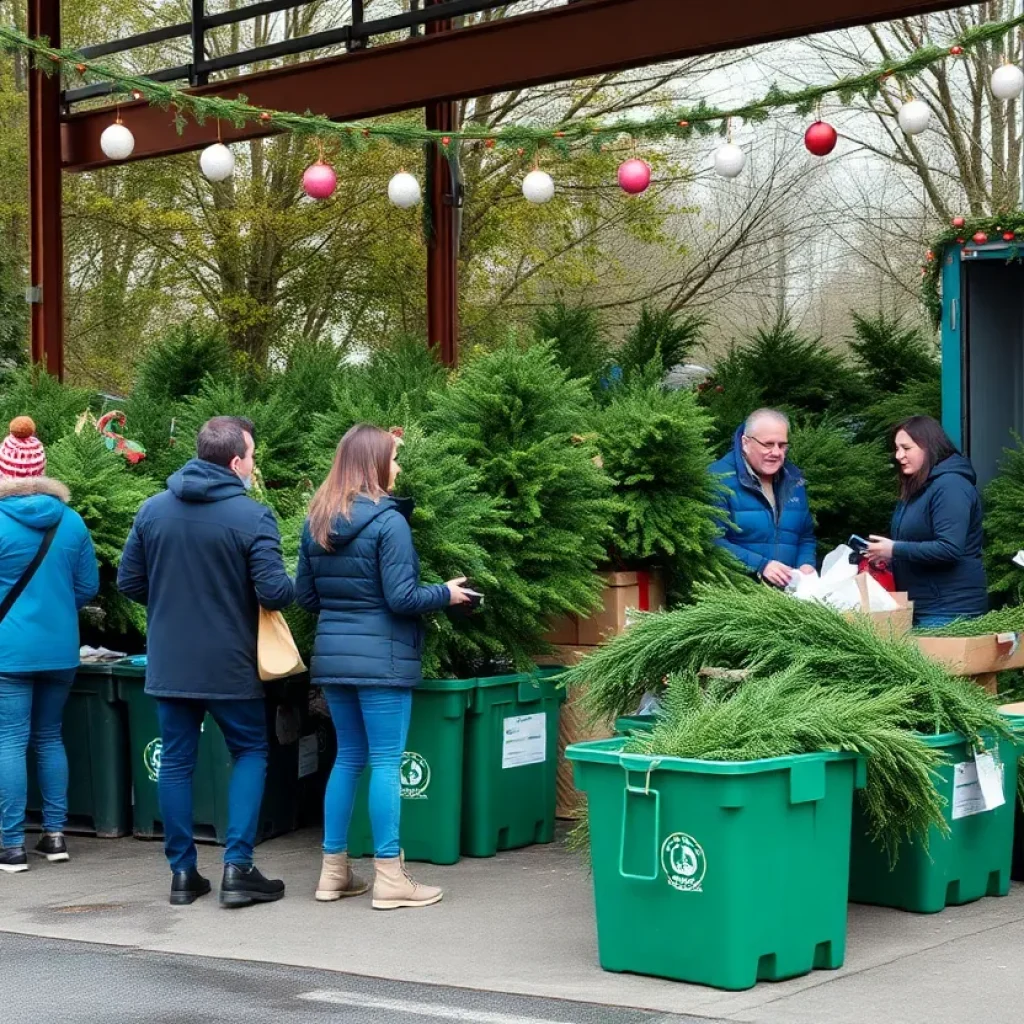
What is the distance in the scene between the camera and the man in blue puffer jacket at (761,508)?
789cm

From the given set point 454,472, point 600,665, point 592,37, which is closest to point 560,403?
point 454,472

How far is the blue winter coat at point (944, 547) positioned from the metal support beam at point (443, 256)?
684 cm

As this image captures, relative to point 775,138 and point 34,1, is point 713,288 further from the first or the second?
point 34,1

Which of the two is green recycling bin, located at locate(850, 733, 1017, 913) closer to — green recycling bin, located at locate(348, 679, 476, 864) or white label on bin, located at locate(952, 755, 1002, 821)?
white label on bin, located at locate(952, 755, 1002, 821)

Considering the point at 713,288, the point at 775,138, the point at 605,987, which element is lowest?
the point at 605,987

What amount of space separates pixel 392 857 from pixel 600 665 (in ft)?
3.59

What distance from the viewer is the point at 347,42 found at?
482 inches

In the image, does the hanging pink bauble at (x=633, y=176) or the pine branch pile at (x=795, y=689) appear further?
the hanging pink bauble at (x=633, y=176)

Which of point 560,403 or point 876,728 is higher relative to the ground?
point 560,403

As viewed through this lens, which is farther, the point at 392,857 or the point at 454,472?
the point at 454,472

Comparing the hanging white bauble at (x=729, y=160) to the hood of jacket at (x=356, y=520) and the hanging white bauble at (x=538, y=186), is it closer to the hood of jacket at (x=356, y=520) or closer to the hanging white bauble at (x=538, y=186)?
the hanging white bauble at (x=538, y=186)

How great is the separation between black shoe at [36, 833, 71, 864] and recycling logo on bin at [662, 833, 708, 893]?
3358mm

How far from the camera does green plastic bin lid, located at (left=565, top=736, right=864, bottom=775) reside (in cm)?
513

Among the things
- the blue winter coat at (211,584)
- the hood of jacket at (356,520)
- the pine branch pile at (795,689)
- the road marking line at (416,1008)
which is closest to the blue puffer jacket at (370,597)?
the hood of jacket at (356,520)
